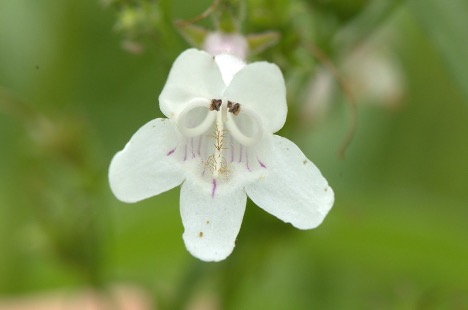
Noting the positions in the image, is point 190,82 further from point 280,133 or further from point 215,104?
point 280,133

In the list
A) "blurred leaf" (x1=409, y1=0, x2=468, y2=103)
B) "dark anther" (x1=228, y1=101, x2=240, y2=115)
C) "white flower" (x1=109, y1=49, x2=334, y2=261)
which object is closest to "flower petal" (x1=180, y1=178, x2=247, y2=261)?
"white flower" (x1=109, y1=49, x2=334, y2=261)

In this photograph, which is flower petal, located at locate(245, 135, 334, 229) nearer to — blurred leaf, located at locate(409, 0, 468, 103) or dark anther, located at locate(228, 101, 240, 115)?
dark anther, located at locate(228, 101, 240, 115)

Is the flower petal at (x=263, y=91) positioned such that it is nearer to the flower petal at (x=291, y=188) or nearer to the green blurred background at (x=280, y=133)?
the flower petal at (x=291, y=188)

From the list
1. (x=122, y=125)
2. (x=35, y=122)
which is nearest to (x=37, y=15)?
(x=122, y=125)

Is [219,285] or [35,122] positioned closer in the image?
[219,285]

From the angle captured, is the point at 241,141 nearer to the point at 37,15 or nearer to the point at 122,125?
the point at 37,15

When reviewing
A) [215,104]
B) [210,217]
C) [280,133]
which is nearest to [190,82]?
[215,104]

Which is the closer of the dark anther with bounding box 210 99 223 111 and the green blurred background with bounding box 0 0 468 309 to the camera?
the dark anther with bounding box 210 99 223 111
